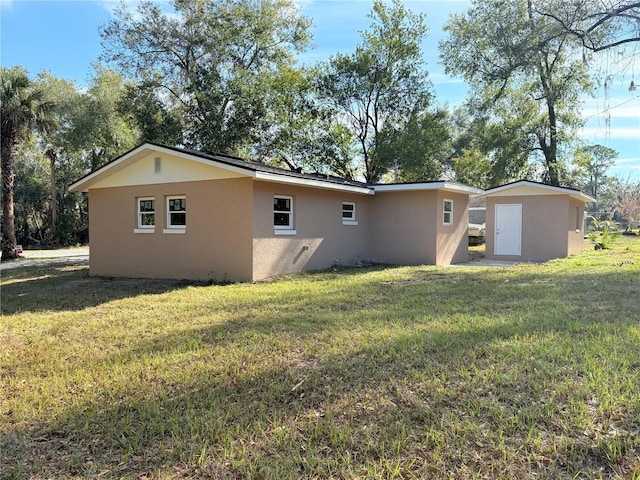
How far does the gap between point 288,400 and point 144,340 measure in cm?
265

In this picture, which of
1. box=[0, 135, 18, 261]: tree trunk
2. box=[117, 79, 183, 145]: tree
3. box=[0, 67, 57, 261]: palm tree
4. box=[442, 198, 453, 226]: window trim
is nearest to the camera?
box=[442, 198, 453, 226]: window trim

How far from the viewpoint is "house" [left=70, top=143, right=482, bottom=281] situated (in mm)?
10531

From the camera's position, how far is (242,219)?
10.3 metres

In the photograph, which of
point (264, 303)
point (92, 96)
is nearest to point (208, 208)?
point (264, 303)

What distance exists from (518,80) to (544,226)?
732 cm

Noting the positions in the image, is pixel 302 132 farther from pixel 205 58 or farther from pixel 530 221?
pixel 530 221

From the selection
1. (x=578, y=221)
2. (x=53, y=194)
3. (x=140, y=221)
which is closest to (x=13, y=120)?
(x=53, y=194)

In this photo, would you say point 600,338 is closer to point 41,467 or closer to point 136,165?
point 41,467

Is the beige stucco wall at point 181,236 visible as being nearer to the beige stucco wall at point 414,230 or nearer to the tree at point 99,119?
the beige stucco wall at point 414,230

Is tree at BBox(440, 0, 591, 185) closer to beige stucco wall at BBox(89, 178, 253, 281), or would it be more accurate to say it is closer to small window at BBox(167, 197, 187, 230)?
beige stucco wall at BBox(89, 178, 253, 281)

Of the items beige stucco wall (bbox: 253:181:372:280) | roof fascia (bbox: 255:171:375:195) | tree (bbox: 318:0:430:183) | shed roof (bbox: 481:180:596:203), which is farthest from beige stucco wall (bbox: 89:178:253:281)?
tree (bbox: 318:0:430:183)

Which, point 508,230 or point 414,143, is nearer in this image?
point 508,230

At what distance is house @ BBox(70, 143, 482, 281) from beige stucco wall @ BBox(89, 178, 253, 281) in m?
0.03

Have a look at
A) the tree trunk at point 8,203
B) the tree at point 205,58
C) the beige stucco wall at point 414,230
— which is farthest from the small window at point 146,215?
the tree at point 205,58
